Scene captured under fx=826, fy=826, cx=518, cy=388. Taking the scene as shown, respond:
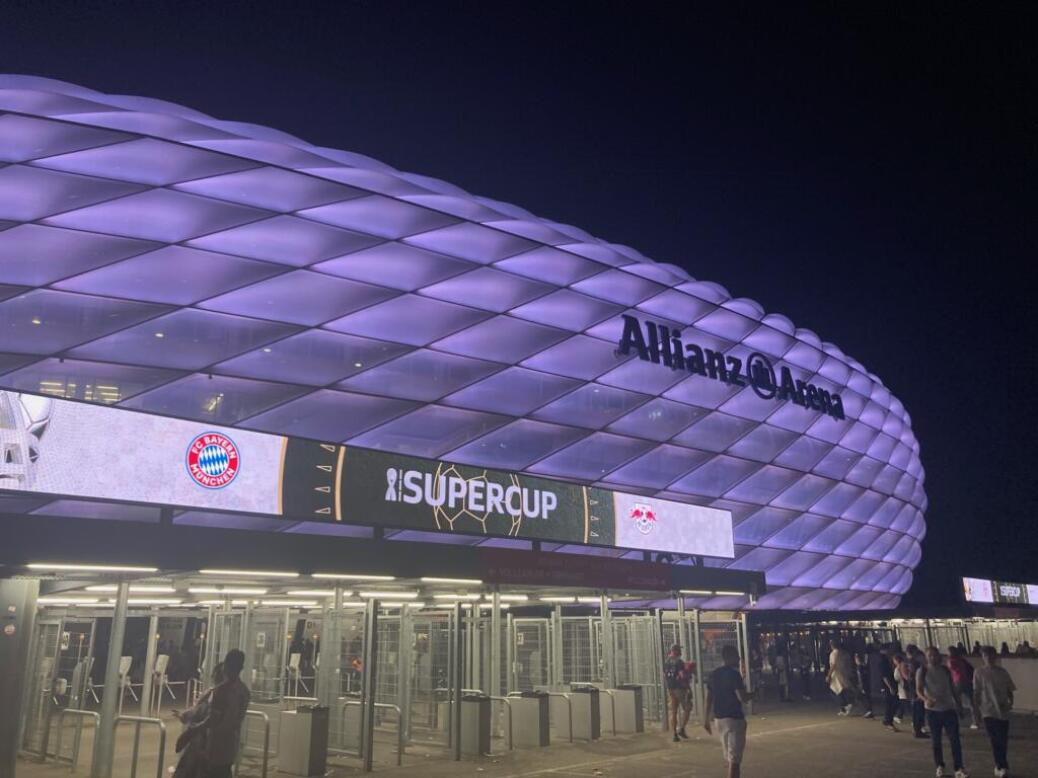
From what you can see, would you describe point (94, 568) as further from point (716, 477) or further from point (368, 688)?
point (716, 477)

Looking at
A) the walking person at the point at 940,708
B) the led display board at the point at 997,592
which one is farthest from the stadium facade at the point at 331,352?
the led display board at the point at 997,592

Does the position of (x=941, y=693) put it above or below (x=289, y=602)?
below

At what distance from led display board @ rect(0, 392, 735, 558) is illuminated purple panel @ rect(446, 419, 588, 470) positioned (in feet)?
16.5

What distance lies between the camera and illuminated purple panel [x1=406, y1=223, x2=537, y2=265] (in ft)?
78.8

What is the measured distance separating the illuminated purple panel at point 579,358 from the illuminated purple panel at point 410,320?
8.33 feet

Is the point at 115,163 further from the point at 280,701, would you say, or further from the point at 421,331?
the point at 280,701

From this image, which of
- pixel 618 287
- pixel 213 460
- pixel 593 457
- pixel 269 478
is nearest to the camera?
pixel 213 460

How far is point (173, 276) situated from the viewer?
2005 cm

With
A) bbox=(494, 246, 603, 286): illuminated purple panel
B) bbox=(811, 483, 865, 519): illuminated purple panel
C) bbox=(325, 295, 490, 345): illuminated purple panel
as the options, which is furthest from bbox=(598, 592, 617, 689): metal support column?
bbox=(811, 483, 865, 519): illuminated purple panel

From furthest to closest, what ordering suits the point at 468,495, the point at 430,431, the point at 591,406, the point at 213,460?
the point at 591,406 < the point at 430,431 < the point at 468,495 < the point at 213,460

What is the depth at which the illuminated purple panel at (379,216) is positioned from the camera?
73.6ft

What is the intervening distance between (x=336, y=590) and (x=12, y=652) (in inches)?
227

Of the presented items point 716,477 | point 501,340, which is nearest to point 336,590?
point 501,340

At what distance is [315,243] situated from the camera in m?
22.1
